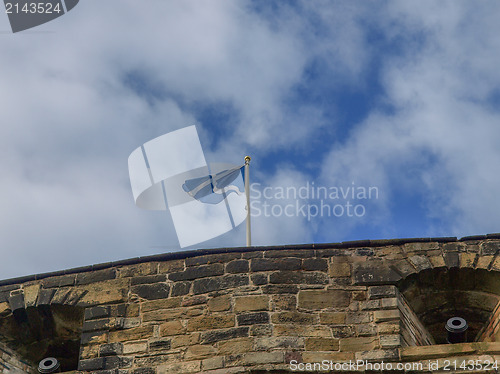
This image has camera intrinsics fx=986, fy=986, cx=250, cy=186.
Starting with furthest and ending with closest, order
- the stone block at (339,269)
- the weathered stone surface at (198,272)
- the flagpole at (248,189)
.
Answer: the flagpole at (248,189)
the weathered stone surface at (198,272)
the stone block at (339,269)

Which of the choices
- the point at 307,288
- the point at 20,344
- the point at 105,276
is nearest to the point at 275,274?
the point at 307,288

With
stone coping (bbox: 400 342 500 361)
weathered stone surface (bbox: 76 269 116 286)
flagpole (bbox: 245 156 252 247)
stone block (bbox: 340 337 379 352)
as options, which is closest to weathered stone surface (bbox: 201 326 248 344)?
stone block (bbox: 340 337 379 352)

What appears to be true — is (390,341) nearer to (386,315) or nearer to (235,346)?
(386,315)

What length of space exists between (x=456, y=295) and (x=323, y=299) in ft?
5.04

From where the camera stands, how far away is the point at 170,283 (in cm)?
1056

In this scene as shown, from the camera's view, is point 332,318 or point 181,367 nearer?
point 181,367

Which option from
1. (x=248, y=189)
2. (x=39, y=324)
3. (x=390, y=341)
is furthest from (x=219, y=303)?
(x=248, y=189)

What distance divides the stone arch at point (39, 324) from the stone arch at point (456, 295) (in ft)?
11.8

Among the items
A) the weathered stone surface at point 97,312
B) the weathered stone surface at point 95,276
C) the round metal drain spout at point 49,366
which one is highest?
the weathered stone surface at point 95,276

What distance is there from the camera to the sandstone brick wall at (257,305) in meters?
9.76

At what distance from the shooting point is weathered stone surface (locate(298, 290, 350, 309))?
1015 centimetres

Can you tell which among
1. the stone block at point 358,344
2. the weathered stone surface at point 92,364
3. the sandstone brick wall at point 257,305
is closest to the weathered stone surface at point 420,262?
the sandstone brick wall at point 257,305

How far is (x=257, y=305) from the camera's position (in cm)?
1013

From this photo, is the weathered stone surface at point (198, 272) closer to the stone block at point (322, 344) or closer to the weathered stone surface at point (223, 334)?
the weathered stone surface at point (223, 334)
